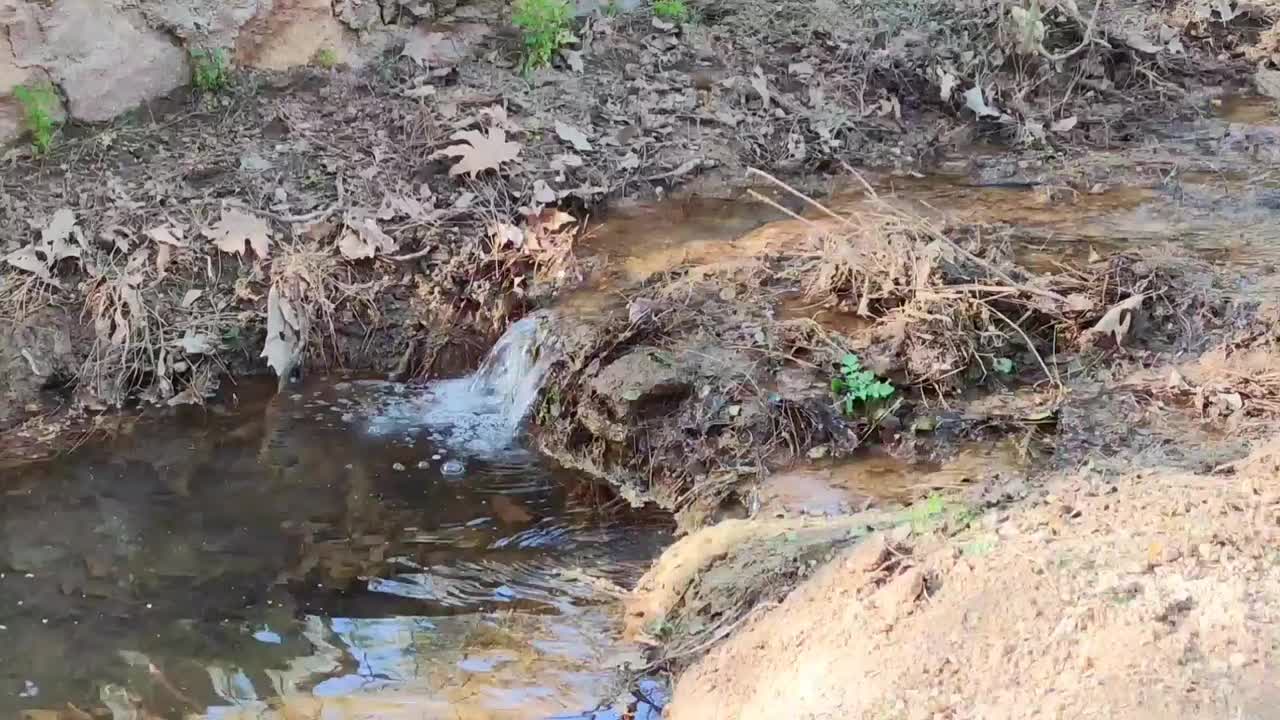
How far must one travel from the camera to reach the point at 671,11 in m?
7.77

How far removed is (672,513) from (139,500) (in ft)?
7.59

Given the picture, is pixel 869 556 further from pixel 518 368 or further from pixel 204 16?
pixel 204 16

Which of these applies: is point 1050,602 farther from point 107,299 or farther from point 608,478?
point 107,299

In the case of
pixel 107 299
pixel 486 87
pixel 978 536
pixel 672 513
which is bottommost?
pixel 672 513

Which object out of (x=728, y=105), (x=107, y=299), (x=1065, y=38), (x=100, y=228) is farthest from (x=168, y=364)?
(x=1065, y=38)

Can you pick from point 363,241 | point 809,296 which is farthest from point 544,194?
point 809,296

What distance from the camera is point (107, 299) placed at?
532 centimetres

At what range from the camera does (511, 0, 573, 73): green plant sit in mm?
7172

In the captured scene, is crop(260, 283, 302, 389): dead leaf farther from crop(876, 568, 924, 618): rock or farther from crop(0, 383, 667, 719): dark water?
crop(876, 568, 924, 618): rock

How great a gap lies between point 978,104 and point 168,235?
5.19m

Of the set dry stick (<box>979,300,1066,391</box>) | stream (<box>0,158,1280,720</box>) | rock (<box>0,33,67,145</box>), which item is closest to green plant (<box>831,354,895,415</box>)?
stream (<box>0,158,1280,720</box>)

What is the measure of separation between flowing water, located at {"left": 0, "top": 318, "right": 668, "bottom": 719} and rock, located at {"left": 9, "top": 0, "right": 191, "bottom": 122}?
83.0 inches

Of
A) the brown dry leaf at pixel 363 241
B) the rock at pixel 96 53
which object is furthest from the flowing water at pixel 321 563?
the rock at pixel 96 53

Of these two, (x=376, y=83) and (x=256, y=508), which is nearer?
(x=256, y=508)
